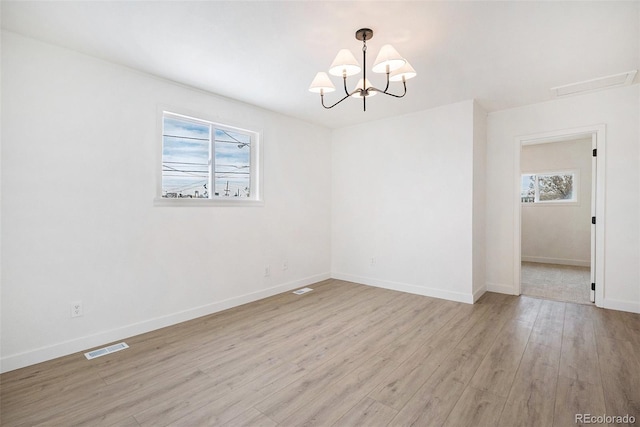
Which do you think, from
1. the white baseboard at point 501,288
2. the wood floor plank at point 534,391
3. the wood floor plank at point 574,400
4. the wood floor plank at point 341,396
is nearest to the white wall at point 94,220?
the wood floor plank at point 341,396

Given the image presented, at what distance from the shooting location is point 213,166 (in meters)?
3.73

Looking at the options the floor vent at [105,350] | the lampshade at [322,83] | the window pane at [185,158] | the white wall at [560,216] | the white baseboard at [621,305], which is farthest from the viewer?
the white wall at [560,216]

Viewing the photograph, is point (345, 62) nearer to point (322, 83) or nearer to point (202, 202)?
point (322, 83)

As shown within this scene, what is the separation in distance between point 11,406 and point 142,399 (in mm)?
801

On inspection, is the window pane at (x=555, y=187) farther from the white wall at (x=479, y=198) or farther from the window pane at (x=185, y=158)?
the window pane at (x=185, y=158)

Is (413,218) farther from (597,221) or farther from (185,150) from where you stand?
(185,150)

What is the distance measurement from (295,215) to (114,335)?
270 cm

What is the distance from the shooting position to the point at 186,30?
2.33 metres

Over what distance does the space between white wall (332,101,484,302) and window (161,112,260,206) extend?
179 centimetres

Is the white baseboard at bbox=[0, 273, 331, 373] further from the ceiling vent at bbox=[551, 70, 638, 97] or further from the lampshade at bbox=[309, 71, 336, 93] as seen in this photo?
the ceiling vent at bbox=[551, 70, 638, 97]

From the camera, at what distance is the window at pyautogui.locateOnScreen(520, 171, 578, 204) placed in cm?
648

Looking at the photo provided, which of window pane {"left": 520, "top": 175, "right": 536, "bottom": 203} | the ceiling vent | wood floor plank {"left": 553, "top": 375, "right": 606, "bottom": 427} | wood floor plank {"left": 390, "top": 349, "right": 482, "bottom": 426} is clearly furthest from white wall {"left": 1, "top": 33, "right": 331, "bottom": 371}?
window pane {"left": 520, "top": 175, "right": 536, "bottom": 203}

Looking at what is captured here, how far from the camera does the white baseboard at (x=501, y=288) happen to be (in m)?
4.28

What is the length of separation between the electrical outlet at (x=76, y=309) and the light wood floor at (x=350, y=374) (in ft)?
1.18
